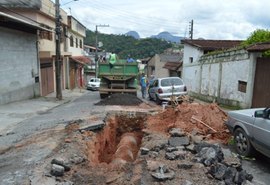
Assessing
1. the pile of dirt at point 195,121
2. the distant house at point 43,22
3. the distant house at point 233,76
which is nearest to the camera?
the pile of dirt at point 195,121

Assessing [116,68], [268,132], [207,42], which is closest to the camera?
[268,132]

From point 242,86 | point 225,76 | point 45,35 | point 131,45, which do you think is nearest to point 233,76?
point 225,76

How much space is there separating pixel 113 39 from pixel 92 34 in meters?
6.38

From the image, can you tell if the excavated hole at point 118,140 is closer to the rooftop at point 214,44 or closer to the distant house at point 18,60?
the distant house at point 18,60

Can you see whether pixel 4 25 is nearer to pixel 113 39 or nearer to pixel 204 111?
pixel 204 111

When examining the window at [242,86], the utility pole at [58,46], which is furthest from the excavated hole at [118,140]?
the utility pole at [58,46]

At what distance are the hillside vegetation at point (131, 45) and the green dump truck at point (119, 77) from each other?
50559 millimetres

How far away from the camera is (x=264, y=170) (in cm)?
637

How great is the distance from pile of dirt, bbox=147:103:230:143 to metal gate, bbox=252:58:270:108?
186 inches

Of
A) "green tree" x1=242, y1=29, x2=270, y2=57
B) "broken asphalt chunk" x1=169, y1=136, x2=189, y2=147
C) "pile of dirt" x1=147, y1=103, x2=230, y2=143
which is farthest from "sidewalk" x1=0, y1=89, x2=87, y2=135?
"green tree" x1=242, y1=29, x2=270, y2=57

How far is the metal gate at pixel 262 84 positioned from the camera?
44.1 feet

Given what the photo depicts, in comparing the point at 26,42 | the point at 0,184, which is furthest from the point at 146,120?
the point at 26,42

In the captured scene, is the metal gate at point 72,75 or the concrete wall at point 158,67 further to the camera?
the concrete wall at point 158,67

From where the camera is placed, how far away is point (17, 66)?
17.1 meters
